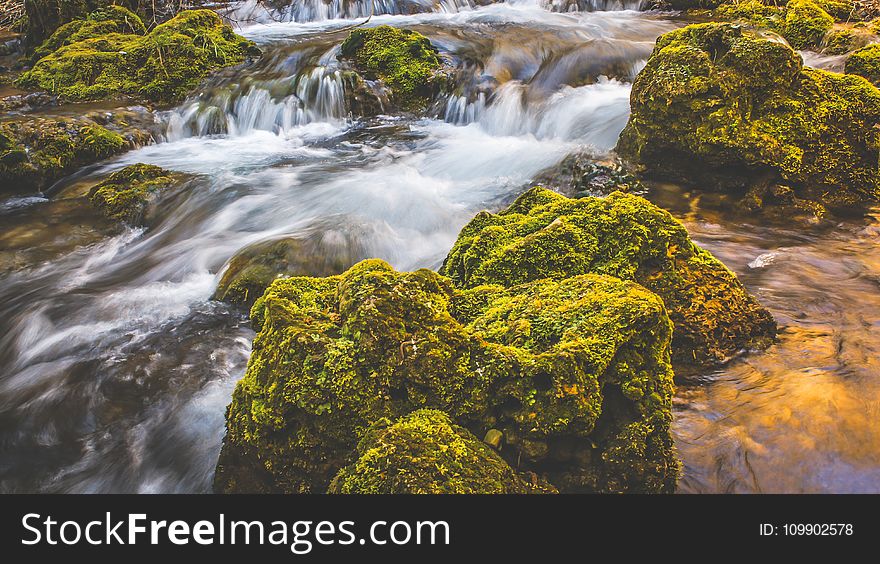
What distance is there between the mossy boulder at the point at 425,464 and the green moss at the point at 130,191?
6451 mm

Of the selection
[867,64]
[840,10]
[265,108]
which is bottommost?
[265,108]

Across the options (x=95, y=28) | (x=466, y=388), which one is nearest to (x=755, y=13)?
(x=466, y=388)

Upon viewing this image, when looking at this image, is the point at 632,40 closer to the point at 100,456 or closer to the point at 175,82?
the point at 175,82

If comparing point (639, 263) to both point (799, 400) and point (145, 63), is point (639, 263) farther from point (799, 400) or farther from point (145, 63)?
point (145, 63)

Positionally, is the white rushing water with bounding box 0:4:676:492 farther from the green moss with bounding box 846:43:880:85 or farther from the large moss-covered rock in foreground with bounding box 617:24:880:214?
the green moss with bounding box 846:43:880:85

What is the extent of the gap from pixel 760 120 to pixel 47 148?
967cm

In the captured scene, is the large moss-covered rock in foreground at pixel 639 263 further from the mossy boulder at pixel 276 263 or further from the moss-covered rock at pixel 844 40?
the moss-covered rock at pixel 844 40

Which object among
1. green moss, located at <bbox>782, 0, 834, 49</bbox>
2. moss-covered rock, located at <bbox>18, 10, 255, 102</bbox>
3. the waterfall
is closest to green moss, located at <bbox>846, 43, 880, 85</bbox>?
green moss, located at <bbox>782, 0, 834, 49</bbox>

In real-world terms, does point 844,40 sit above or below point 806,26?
below

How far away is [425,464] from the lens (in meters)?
2.30
